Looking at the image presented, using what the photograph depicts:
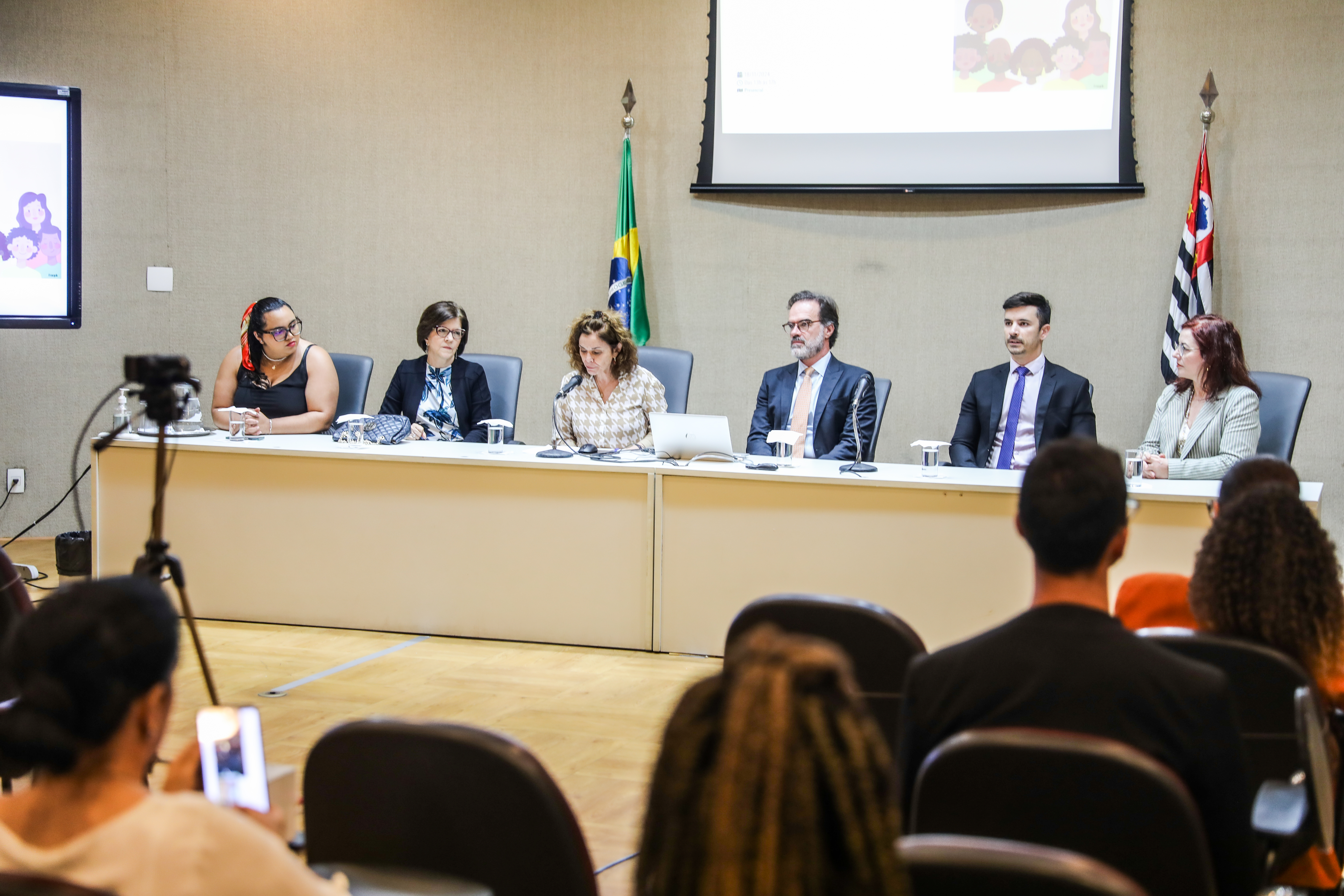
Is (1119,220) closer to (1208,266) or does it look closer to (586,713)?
(1208,266)

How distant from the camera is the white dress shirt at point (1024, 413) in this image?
4.43m

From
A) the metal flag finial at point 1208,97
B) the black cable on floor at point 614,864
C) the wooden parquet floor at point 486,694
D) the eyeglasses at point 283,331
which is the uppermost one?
the metal flag finial at point 1208,97

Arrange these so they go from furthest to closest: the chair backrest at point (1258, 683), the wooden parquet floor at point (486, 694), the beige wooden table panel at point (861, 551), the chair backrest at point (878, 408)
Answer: the chair backrest at point (878, 408) < the beige wooden table panel at point (861, 551) < the wooden parquet floor at point (486, 694) < the chair backrest at point (1258, 683)

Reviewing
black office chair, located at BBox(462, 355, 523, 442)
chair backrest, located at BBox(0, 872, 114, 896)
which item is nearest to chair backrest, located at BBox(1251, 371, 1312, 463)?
black office chair, located at BBox(462, 355, 523, 442)

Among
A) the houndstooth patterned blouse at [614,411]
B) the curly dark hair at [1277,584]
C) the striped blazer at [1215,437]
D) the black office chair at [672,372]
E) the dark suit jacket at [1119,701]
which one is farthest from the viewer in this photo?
the black office chair at [672,372]

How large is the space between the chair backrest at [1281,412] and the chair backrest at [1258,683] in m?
2.40

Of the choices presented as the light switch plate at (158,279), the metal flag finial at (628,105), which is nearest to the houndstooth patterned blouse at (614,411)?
the metal flag finial at (628,105)

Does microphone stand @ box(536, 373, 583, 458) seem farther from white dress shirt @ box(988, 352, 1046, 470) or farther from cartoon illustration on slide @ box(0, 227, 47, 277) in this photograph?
cartoon illustration on slide @ box(0, 227, 47, 277)

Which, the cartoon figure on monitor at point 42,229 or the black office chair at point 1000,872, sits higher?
the cartoon figure on monitor at point 42,229

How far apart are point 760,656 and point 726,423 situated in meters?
3.10

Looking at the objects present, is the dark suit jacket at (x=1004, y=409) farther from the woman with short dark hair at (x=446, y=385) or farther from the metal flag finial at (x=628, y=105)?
the metal flag finial at (x=628, y=105)

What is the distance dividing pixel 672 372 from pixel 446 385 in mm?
922

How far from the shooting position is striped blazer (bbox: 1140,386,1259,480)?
3713 mm

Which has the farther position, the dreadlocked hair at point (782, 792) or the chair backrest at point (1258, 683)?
the chair backrest at point (1258, 683)
